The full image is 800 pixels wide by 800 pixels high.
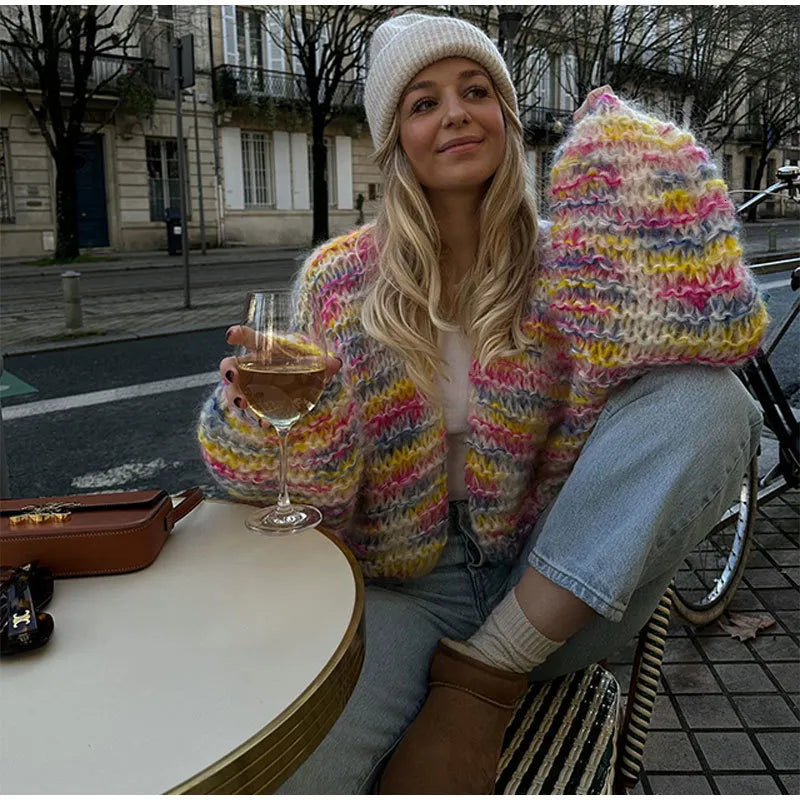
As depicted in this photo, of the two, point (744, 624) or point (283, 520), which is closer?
point (283, 520)

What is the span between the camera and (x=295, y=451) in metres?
1.34

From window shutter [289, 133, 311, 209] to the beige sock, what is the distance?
24.7m

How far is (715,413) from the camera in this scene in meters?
1.23

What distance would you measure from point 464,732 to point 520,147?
1.24 meters

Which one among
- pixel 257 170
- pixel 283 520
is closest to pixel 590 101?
pixel 283 520

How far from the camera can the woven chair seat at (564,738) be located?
4.01 ft

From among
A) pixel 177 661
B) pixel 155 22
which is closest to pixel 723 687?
pixel 177 661

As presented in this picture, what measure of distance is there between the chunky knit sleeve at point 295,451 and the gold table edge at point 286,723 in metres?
0.37

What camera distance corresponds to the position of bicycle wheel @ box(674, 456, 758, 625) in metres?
2.59

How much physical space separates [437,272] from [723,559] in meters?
1.64

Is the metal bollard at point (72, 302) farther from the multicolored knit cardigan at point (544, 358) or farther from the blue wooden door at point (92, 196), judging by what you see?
the blue wooden door at point (92, 196)

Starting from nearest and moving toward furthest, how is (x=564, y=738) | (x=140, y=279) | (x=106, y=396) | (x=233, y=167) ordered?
(x=564, y=738) → (x=106, y=396) → (x=140, y=279) → (x=233, y=167)

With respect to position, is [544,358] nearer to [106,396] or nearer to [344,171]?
[106,396]

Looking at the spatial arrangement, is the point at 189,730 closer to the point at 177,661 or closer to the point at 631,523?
the point at 177,661
